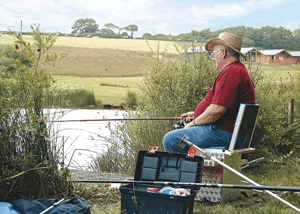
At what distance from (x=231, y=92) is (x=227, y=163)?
61 cm

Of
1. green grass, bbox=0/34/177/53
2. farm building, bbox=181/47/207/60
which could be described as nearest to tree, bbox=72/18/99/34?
green grass, bbox=0/34/177/53

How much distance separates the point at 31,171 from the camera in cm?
254

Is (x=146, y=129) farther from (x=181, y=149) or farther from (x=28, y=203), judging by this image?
(x=28, y=203)

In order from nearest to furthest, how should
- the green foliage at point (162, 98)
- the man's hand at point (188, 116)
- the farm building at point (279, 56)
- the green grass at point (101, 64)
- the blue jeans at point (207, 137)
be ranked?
the blue jeans at point (207, 137) < the man's hand at point (188, 116) < the green foliage at point (162, 98) < the farm building at point (279, 56) < the green grass at point (101, 64)

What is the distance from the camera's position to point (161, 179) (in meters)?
2.58

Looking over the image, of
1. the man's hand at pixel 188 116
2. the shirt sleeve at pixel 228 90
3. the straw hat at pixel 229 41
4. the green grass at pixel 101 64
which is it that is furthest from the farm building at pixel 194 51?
the green grass at pixel 101 64

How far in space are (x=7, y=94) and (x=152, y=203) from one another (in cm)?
135

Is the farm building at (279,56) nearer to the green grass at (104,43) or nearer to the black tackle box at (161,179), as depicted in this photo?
the green grass at (104,43)

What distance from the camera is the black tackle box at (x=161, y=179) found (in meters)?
2.26

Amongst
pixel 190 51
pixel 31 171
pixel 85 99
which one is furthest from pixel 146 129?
pixel 85 99

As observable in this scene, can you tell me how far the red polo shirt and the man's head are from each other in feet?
0.31

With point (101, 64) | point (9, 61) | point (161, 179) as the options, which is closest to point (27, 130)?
point (9, 61)

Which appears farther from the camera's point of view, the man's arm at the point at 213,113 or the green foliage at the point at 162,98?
the green foliage at the point at 162,98

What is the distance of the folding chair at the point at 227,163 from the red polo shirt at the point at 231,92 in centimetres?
9
